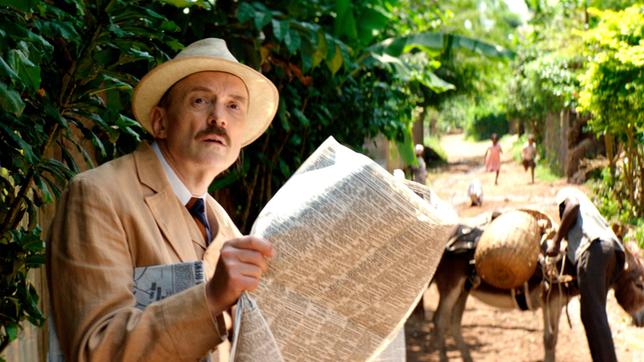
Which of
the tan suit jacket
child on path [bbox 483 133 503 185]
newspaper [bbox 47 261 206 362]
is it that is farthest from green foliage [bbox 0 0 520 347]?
child on path [bbox 483 133 503 185]

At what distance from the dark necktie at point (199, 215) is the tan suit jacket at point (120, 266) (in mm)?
117

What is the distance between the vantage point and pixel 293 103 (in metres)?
7.96

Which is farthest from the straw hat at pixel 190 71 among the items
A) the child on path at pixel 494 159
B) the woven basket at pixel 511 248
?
the child on path at pixel 494 159

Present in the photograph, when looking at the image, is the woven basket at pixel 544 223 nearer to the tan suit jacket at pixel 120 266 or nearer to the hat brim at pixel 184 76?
the hat brim at pixel 184 76

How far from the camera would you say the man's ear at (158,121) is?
2352mm

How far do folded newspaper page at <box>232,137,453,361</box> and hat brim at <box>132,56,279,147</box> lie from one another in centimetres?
53

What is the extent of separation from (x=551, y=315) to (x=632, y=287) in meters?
0.95

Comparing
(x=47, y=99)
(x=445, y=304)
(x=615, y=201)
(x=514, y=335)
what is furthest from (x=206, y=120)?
(x=615, y=201)

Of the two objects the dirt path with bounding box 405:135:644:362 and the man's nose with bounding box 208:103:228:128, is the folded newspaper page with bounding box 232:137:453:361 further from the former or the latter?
the dirt path with bounding box 405:135:644:362

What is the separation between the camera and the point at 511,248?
787cm

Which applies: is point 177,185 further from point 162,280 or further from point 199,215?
point 162,280

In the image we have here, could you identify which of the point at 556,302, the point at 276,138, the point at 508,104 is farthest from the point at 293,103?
the point at 508,104

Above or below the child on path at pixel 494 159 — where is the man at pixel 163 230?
above

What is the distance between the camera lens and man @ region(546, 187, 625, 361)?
7.16 meters
